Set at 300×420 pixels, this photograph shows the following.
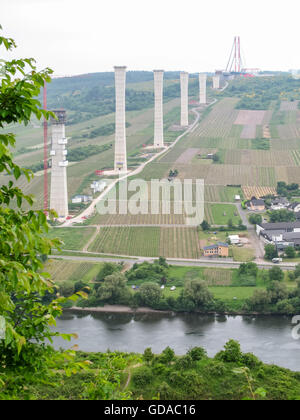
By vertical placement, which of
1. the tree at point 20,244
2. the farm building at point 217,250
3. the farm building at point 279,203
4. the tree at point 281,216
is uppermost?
the tree at point 20,244

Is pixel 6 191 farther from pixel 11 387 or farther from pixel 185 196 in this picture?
pixel 185 196

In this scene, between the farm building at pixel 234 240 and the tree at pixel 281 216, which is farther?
the tree at pixel 281 216

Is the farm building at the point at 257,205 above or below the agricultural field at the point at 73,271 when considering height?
above

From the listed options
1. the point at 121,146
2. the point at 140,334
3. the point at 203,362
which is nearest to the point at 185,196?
the point at 121,146

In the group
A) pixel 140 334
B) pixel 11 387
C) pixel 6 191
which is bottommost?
pixel 140 334

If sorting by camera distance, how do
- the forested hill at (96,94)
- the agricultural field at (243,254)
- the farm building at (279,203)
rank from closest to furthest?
the agricultural field at (243,254), the farm building at (279,203), the forested hill at (96,94)

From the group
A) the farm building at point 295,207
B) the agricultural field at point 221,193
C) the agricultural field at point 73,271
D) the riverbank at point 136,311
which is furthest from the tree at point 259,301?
the agricultural field at point 221,193

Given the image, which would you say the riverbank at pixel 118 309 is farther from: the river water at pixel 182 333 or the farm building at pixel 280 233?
the farm building at pixel 280 233
